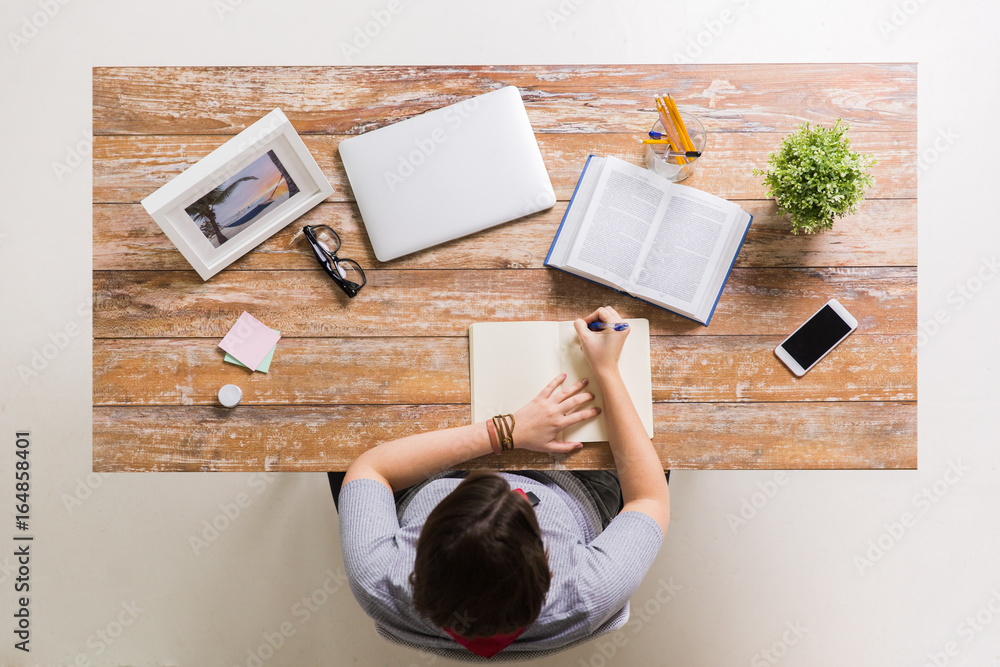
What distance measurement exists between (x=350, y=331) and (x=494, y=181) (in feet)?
1.33

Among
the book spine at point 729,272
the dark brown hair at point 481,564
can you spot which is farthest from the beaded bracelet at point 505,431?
the book spine at point 729,272

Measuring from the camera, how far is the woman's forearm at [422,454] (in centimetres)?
106

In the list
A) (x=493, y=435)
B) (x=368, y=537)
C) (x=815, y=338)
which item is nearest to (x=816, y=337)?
(x=815, y=338)

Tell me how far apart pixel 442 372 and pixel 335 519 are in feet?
2.80

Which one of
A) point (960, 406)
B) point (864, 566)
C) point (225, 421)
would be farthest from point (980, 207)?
point (225, 421)

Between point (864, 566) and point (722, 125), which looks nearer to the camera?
point (722, 125)

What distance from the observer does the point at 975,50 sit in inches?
68.0

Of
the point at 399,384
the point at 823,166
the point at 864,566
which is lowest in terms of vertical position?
the point at 864,566

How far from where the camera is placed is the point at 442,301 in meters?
1.13

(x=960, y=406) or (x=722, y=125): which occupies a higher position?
(x=722, y=125)

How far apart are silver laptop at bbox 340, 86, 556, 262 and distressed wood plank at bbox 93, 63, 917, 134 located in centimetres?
5

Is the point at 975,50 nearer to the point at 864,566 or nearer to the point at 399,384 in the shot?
the point at 864,566

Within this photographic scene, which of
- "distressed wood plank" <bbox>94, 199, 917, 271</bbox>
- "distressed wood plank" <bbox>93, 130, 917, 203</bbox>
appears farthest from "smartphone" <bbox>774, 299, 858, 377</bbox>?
"distressed wood plank" <bbox>93, 130, 917, 203</bbox>

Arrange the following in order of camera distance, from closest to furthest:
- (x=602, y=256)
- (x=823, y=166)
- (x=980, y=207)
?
1. (x=823, y=166)
2. (x=602, y=256)
3. (x=980, y=207)
